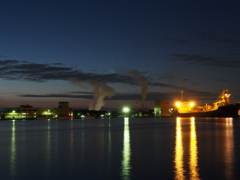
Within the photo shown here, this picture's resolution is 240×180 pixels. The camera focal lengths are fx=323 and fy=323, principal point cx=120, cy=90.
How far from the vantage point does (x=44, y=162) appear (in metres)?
24.2

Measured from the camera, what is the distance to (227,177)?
60.0ft

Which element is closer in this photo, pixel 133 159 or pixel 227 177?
pixel 227 177

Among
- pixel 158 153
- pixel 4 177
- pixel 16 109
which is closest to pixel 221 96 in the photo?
pixel 16 109

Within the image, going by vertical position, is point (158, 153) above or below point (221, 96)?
below

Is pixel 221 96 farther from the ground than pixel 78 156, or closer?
farther from the ground

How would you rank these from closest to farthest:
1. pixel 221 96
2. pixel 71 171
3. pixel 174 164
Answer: pixel 71 171 → pixel 174 164 → pixel 221 96

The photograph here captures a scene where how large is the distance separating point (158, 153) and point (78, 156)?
710 cm

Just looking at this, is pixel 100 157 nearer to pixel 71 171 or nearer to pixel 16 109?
pixel 71 171

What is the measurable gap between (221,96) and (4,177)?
162 m

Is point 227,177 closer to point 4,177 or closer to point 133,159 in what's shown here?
point 133,159

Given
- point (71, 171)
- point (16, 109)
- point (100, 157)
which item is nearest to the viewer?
point (71, 171)

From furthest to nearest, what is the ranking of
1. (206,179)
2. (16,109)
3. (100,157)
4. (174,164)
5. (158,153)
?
(16,109) < (158,153) < (100,157) < (174,164) < (206,179)

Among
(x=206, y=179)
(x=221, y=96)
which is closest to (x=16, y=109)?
(x=221, y=96)

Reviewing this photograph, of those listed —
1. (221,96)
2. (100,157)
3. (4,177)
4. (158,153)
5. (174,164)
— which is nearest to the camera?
(4,177)
